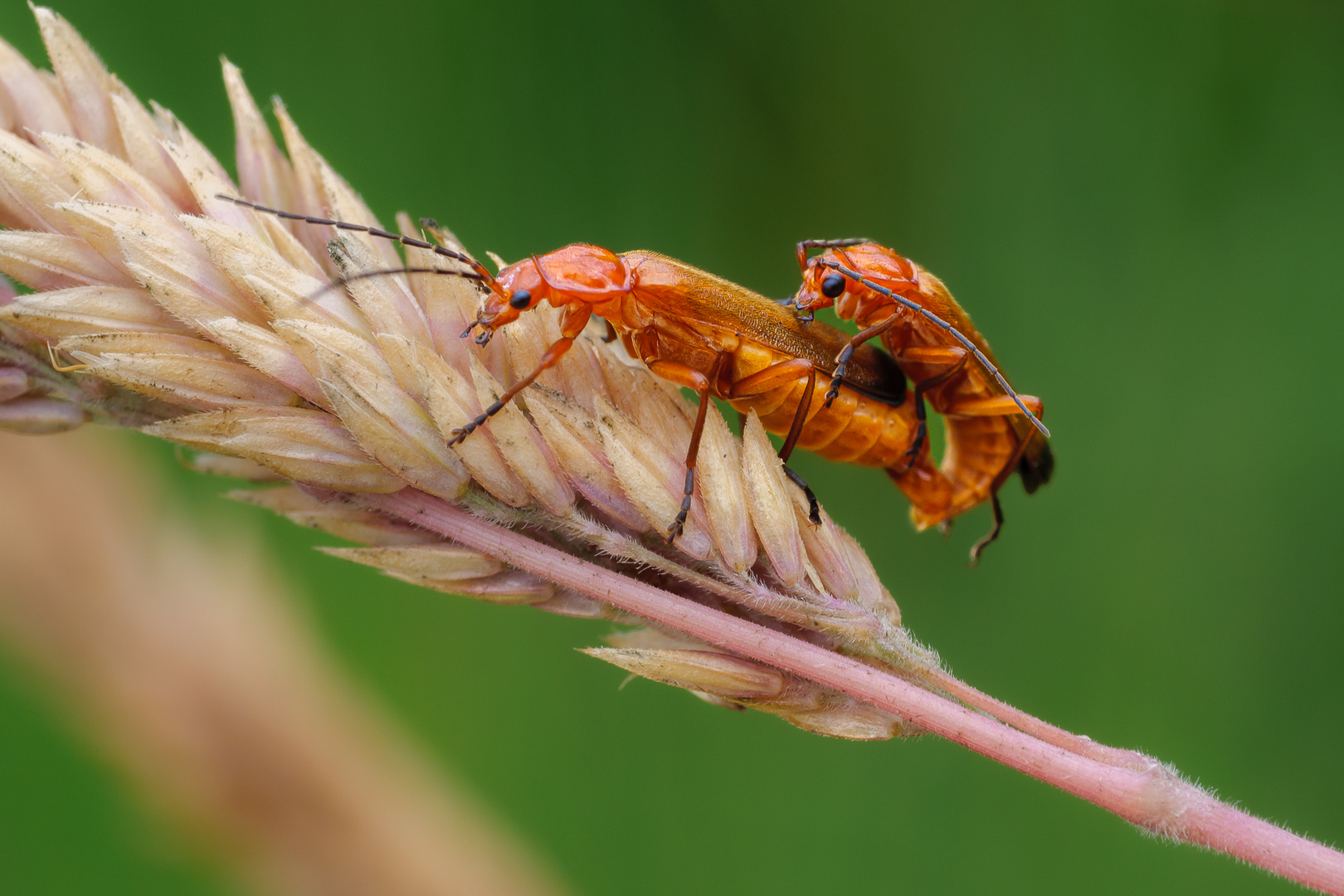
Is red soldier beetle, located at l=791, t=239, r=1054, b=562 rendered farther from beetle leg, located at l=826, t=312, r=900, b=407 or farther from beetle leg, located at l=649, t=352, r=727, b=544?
beetle leg, located at l=649, t=352, r=727, b=544

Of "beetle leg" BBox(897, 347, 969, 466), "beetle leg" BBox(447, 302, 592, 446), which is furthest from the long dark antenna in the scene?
"beetle leg" BBox(897, 347, 969, 466)

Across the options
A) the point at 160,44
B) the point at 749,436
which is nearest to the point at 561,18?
the point at 160,44

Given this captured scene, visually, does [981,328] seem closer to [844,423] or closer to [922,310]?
[922,310]

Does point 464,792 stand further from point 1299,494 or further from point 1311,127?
point 1311,127

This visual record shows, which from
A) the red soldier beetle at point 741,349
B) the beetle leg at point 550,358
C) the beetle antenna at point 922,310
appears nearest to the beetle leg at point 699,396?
the red soldier beetle at point 741,349

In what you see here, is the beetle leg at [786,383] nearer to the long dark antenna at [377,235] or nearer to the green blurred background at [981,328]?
the long dark antenna at [377,235]

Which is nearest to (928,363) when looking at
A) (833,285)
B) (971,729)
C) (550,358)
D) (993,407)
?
(993,407)
